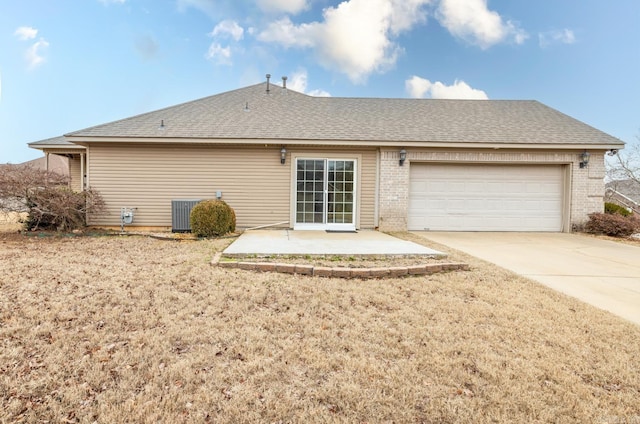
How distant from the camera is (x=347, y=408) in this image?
73.3 inches

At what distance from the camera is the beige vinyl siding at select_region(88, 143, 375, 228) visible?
29.6 ft

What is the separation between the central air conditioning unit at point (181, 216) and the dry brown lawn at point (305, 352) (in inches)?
174

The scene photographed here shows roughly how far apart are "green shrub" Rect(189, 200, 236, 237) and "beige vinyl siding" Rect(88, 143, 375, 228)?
126 cm

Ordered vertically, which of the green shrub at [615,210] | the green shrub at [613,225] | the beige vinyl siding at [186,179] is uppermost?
the beige vinyl siding at [186,179]

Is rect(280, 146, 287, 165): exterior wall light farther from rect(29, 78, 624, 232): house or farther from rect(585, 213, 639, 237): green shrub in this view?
rect(585, 213, 639, 237): green shrub

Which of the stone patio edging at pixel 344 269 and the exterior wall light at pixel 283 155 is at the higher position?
the exterior wall light at pixel 283 155

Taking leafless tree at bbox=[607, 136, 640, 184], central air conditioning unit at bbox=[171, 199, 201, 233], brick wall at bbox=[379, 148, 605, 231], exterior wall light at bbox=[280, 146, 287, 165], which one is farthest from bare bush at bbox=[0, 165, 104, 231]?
leafless tree at bbox=[607, 136, 640, 184]

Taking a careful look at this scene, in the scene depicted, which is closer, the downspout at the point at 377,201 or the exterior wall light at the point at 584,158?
the exterior wall light at the point at 584,158

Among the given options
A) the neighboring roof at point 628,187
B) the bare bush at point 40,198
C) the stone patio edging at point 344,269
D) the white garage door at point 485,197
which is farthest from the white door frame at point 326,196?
the neighboring roof at point 628,187

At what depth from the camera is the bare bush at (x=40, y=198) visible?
757 centimetres

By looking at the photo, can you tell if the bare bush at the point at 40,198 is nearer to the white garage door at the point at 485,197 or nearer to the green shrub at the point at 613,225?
the white garage door at the point at 485,197

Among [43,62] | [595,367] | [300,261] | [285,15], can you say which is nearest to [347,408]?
[595,367]

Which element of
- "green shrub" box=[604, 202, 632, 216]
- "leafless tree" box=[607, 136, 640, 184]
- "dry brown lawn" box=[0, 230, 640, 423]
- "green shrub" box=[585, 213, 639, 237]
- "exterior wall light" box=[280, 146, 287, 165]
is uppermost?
"leafless tree" box=[607, 136, 640, 184]

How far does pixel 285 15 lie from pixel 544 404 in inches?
595
